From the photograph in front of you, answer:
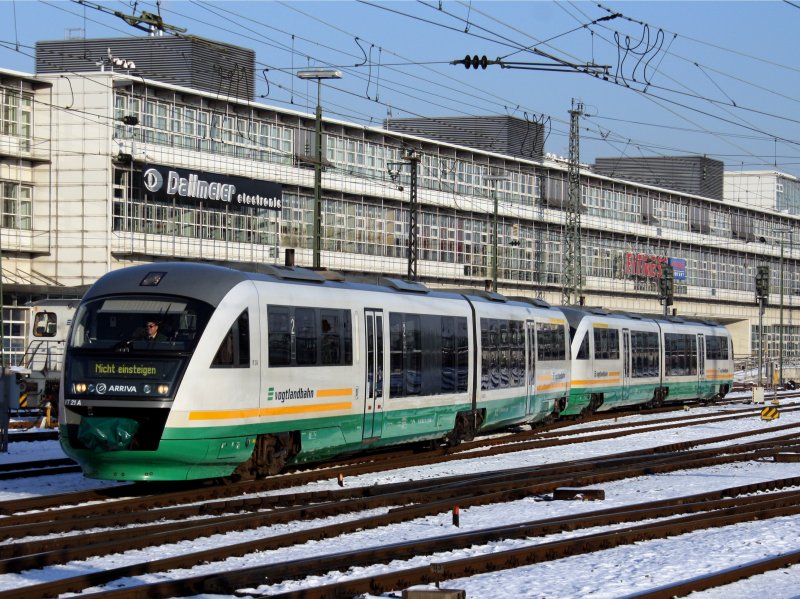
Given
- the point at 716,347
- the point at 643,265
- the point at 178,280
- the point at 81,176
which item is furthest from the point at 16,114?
the point at 643,265

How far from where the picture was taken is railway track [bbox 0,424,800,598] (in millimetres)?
11055

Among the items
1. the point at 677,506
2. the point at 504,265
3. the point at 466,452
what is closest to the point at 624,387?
the point at 466,452

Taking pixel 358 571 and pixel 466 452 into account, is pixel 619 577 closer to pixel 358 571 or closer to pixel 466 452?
pixel 358 571

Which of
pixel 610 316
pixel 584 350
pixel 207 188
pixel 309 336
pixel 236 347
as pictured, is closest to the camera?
pixel 236 347

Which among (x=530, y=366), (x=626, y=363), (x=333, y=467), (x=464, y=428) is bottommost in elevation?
(x=333, y=467)

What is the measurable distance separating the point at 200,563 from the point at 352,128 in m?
59.3

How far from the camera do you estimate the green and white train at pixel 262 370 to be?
17.1m

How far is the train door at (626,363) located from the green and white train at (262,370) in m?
13.0

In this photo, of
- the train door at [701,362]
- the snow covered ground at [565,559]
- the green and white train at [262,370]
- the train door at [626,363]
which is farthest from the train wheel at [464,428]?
the train door at [701,362]

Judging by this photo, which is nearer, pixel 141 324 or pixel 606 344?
pixel 141 324

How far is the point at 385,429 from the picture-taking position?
73.8 feet

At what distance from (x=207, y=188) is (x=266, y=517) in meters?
46.3

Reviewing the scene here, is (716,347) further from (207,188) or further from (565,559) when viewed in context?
(565,559)

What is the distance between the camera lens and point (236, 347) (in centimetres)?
1798
